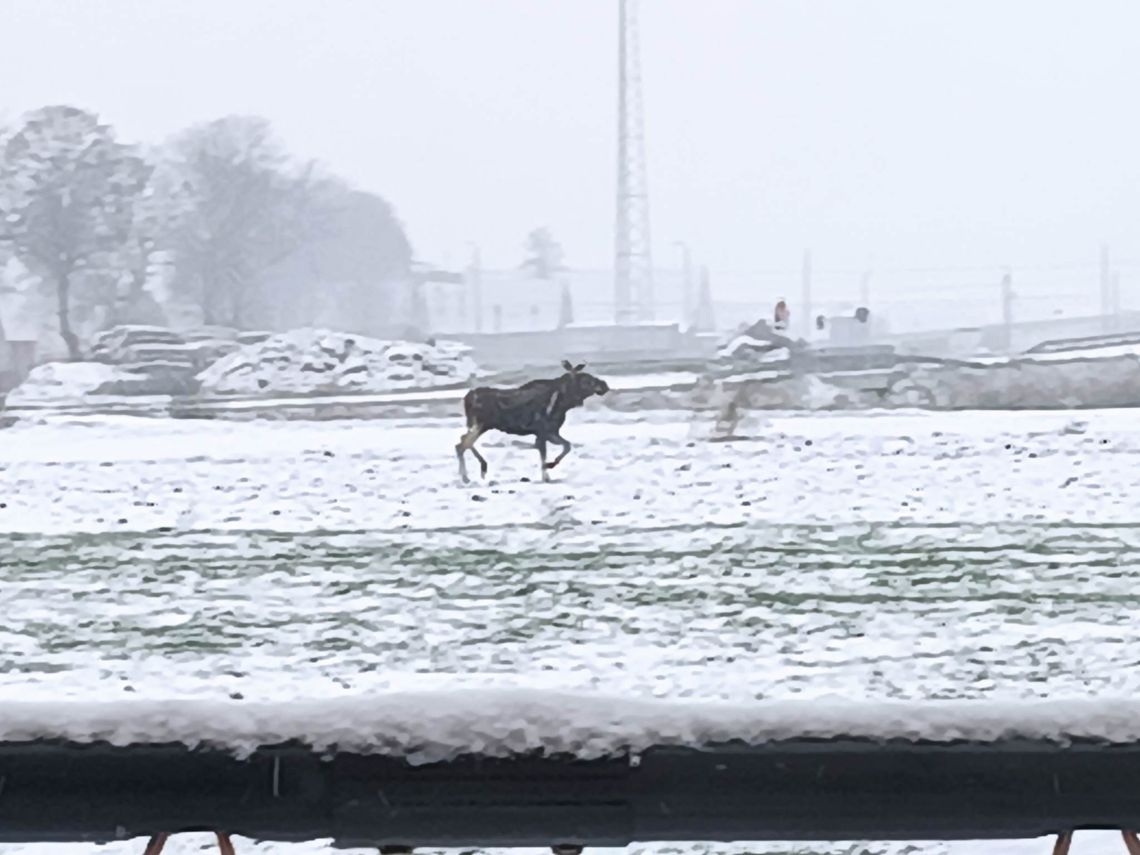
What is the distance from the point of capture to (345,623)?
417cm

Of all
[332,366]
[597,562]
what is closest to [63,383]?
[332,366]

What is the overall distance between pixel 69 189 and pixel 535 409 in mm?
6253

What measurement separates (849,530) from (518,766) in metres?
5.12

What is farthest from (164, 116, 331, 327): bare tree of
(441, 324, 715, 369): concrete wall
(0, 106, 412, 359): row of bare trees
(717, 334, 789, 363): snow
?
(717, 334, 789, 363): snow

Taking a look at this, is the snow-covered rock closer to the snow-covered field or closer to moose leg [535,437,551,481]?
the snow-covered field

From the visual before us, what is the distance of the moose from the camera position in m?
7.09

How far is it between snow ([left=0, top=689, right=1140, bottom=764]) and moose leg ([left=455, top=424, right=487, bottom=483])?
6.29 metres

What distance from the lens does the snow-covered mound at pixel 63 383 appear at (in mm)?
9266

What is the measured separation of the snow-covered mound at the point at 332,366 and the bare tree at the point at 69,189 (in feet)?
5.25

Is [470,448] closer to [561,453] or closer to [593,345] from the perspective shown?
[561,453]

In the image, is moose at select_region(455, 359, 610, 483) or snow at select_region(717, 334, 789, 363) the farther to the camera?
snow at select_region(717, 334, 789, 363)

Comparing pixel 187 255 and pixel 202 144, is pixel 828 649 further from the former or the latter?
pixel 202 144

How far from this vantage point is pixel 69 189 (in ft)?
38.9

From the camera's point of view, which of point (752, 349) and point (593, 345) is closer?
point (593, 345)
